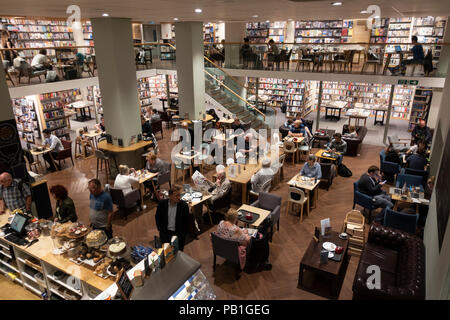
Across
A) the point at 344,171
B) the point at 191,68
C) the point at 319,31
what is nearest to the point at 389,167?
the point at 344,171

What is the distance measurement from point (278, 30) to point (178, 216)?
52.0 feet

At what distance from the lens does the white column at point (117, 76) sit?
8500 mm

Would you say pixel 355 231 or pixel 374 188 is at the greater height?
pixel 374 188

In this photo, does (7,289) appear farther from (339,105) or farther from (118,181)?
(339,105)

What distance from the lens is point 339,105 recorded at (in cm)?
1524

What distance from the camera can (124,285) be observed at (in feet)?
11.2

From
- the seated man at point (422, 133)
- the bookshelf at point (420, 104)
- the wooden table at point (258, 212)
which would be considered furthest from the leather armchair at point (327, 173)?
the bookshelf at point (420, 104)

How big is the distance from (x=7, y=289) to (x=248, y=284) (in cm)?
403

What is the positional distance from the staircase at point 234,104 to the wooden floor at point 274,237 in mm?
3602

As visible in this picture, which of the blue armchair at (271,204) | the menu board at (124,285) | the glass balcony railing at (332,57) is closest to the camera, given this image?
the menu board at (124,285)

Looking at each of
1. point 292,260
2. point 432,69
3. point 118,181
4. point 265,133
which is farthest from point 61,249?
point 432,69

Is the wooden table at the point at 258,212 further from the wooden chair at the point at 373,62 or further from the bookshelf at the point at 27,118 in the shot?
the bookshelf at the point at 27,118

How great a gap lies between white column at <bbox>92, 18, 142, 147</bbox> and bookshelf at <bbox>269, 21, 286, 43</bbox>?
11511 mm

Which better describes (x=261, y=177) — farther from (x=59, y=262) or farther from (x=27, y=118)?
(x=27, y=118)
